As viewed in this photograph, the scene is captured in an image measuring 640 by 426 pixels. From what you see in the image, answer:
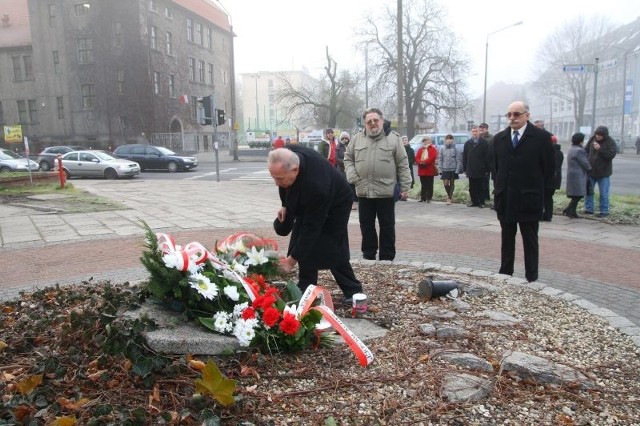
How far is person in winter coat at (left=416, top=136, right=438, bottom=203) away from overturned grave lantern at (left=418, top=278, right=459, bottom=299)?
8.18 meters

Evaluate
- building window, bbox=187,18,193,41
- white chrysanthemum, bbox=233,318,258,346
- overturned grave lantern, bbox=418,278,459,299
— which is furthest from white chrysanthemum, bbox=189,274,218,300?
building window, bbox=187,18,193,41

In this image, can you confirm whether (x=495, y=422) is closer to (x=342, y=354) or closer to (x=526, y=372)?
(x=526, y=372)

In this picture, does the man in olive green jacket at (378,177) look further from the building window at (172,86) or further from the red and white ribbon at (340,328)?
the building window at (172,86)

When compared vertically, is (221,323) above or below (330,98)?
below

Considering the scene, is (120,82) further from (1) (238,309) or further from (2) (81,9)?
(1) (238,309)

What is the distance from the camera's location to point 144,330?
3.01m

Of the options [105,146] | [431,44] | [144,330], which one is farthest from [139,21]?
[144,330]

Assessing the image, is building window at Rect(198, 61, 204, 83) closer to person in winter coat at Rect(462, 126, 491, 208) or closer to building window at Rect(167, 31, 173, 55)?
building window at Rect(167, 31, 173, 55)

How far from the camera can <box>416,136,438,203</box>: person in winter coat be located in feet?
40.7

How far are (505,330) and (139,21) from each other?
42320 millimetres

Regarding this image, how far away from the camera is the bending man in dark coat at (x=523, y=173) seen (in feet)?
17.1

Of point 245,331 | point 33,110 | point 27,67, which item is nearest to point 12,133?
point 245,331

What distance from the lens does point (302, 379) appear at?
300 cm

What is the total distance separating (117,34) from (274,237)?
38.4 meters
